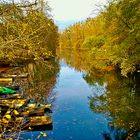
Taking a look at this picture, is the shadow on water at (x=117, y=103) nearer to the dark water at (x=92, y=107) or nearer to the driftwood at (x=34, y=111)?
the dark water at (x=92, y=107)

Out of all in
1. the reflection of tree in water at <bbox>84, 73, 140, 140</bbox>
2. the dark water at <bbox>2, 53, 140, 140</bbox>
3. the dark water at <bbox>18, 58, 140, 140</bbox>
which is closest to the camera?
the dark water at <bbox>18, 58, 140, 140</bbox>

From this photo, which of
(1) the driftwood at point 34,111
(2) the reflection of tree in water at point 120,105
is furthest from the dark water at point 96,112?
(1) the driftwood at point 34,111

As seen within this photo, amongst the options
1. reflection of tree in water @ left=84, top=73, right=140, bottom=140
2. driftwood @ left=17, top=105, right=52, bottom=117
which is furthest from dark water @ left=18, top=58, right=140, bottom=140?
driftwood @ left=17, top=105, right=52, bottom=117

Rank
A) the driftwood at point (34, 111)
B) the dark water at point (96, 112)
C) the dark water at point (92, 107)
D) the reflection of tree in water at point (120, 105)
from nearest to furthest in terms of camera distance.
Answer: the dark water at point (96, 112)
the dark water at point (92, 107)
the reflection of tree in water at point (120, 105)
the driftwood at point (34, 111)

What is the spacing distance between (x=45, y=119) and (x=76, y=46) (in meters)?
139

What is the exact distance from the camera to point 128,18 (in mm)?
38969

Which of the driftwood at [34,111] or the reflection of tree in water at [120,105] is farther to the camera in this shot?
the driftwood at [34,111]

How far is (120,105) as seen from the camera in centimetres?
2983

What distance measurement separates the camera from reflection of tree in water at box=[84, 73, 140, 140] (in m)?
22.6

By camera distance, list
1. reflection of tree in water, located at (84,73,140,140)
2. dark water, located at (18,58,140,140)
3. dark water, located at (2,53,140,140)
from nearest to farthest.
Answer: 1. dark water, located at (18,58,140,140)
2. dark water, located at (2,53,140,140)
3. reflection of tree in water, located at (84,73,140,140)

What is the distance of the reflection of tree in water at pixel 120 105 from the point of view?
22.6 meters

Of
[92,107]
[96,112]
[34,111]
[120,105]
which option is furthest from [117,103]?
[34,111]

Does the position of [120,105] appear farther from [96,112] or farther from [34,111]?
[34,111]

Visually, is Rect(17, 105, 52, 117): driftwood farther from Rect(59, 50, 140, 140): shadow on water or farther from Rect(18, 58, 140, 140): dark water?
Rect(59, 50, 140, 140): shadow on water
